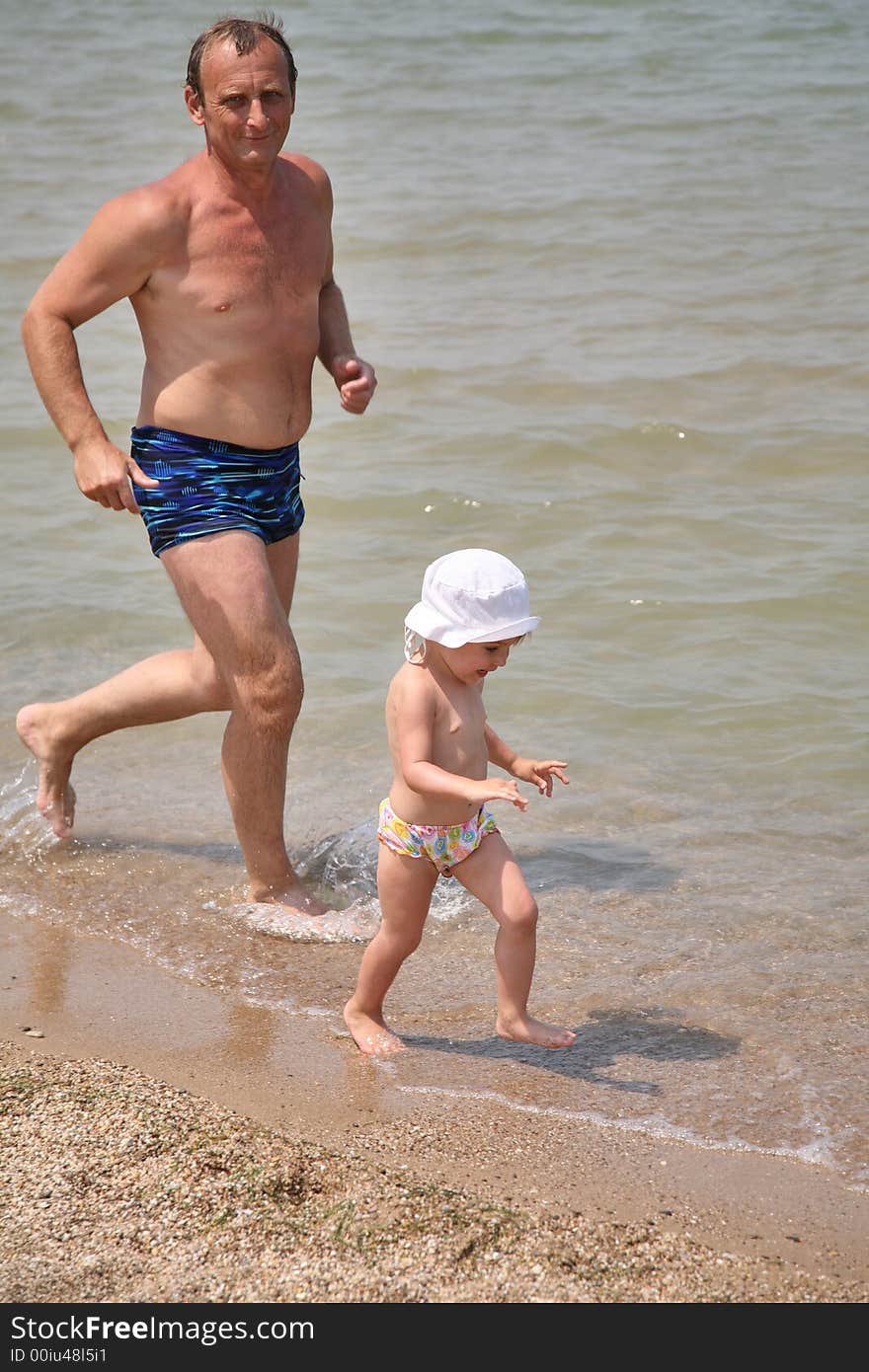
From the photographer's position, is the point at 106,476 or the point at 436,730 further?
the point at 106,476

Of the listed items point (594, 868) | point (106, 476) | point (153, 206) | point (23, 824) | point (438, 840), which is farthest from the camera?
point (23, 824)

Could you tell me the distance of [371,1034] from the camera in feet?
11.7

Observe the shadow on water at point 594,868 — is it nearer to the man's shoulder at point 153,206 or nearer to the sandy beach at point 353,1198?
the sandy beach at point 353,1198

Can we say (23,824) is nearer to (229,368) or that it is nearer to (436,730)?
(229,368)

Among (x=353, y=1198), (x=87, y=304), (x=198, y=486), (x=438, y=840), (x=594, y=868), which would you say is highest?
(x=87, y=304)

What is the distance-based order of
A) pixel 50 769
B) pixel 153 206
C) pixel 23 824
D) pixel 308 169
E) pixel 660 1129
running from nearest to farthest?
pixel 660 1129 < pixel 153 206 < pixel 308 169 < pixel 50 769 < pixel 23 824

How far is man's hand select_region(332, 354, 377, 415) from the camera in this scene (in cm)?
415

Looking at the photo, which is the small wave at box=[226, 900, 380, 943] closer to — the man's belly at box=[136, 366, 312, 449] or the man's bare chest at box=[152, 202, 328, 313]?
the man's belly at box=[136, 366, 312, 449]

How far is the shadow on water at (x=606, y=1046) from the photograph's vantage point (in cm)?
353

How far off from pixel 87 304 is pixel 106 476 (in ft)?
1.58

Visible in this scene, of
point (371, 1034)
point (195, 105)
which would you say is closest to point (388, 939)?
point (371, 1034)

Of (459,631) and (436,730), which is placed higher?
(459,631)

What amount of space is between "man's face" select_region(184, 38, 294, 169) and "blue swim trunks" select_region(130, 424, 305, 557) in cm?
71

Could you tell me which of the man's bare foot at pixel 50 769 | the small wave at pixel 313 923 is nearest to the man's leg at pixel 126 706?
the man's bare foot at pixel 50 769
